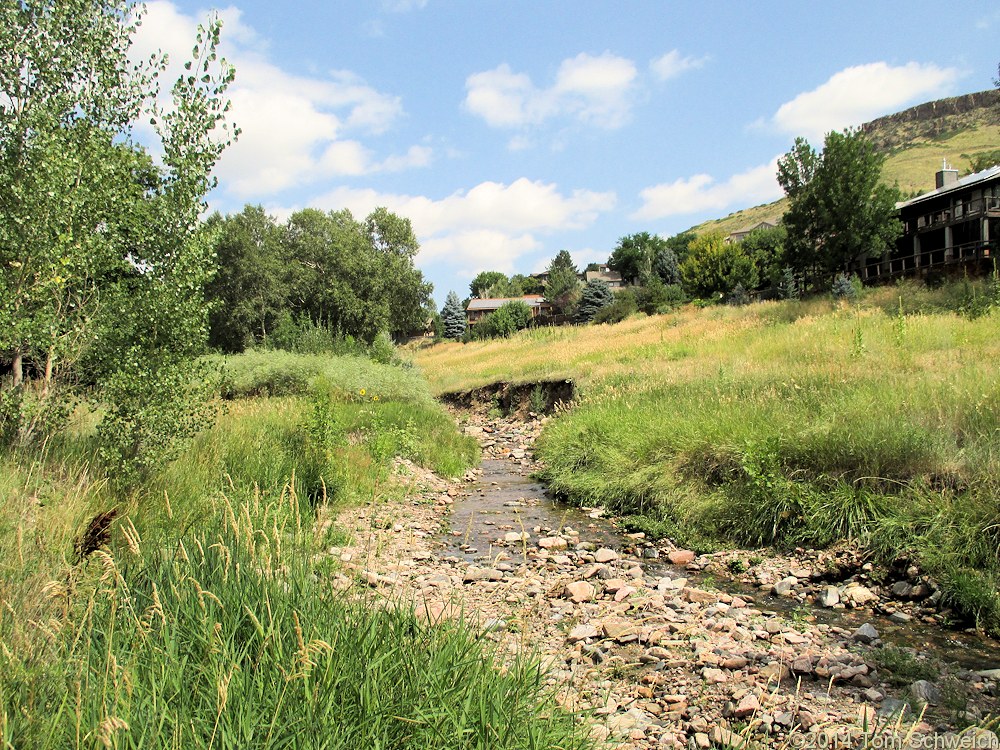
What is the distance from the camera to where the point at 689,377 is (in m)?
15.5

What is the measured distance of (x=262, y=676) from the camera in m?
2.78

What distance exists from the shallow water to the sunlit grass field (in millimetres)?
459

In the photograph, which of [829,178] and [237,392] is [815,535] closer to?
[237,392]

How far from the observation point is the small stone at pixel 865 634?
5484 millimetres

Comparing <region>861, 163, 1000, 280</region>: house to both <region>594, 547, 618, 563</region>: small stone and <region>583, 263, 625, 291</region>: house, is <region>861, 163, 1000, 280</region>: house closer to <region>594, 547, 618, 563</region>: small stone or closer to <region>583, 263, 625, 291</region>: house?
<region>594, 547, 618, 563</region>: small stone

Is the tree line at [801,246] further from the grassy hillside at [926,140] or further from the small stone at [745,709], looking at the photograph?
the grassy hillside at [926,140]

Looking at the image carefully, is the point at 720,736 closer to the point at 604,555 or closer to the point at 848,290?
the point at 604,555

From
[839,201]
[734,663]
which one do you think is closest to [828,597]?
[734,663]

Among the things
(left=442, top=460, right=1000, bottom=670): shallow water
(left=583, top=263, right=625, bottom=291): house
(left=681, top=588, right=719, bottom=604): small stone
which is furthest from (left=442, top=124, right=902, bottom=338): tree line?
(left=583, top=263, right=625, bottom=291): house

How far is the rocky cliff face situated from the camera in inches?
5404

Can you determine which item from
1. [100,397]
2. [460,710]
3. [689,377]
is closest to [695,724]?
[460,710]

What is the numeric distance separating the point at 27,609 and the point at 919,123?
628 ft

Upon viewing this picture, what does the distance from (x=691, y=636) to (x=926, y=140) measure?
166694mm

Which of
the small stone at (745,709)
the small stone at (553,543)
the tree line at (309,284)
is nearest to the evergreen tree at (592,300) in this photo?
the tree line at (309,284)
